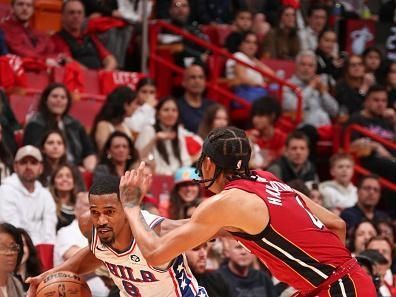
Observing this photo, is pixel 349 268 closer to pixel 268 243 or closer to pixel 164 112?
pixel 268 243

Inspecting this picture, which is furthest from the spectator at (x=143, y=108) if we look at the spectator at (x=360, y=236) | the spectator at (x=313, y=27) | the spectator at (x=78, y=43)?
the spectator at (x=313, y=27)

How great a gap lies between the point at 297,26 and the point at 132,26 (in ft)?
10.2

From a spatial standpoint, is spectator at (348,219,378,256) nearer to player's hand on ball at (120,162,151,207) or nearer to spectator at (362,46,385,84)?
player's hand on ball at (120,162,151,207)

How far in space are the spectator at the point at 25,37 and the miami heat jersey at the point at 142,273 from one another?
269 inches

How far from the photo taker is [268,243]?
639 cm

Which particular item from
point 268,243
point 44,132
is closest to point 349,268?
point 268,243

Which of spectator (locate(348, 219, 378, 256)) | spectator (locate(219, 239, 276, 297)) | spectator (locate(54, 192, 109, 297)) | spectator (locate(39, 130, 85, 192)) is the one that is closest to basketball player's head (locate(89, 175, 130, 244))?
spectator (locate(54, 192, 109, 297))

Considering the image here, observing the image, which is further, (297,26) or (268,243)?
(297,26)

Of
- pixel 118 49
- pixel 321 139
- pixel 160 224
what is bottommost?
pixel 321 139

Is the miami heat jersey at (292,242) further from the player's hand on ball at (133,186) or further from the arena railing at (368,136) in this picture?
the arena railing at (368,136)

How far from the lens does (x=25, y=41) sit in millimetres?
13695

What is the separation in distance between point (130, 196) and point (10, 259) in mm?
2398

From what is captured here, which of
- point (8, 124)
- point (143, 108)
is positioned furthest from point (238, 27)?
point (8, 124)

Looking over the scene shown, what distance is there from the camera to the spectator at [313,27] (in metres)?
17.0
